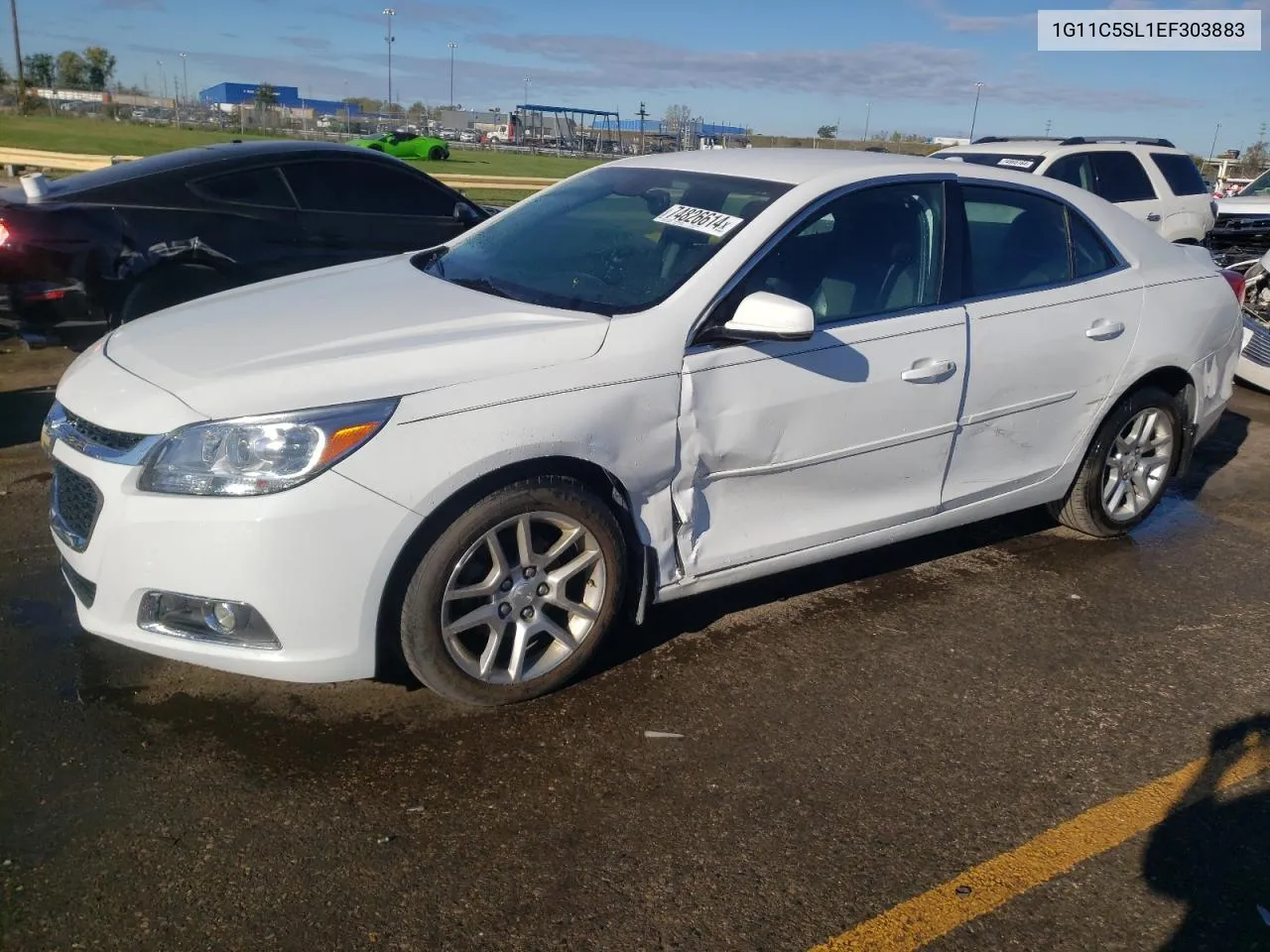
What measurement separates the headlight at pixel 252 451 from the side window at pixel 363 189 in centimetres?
454

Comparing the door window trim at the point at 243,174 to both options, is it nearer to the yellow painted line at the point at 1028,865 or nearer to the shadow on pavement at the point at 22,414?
the shadow on pavement at the point at 22,414

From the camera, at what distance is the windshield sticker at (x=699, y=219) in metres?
3.73

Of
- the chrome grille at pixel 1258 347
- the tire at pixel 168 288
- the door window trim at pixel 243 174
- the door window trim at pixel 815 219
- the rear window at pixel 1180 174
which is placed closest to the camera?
the door window trim at pixel 815 219

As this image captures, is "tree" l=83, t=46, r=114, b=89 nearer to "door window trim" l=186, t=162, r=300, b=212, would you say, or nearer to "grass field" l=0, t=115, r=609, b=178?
"grass field" l=0, t=115, r=609, b=178

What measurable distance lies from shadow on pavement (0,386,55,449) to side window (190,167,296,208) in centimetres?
156

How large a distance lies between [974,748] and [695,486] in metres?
1.17

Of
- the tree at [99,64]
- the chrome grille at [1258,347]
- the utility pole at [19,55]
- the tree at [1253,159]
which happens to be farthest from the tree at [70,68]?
the chrome grille at [1258,347]

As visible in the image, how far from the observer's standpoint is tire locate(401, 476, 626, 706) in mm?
3080

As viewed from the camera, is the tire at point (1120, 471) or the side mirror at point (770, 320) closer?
the side mirror at point (770, 320)

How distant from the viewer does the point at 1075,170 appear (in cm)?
1039

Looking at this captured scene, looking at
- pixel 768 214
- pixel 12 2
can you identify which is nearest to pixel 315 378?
pixel 768 214

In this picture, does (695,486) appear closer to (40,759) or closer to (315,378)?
(315,378)

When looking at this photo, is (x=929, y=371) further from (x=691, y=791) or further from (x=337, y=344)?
(x=337, y=344)

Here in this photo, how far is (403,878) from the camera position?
259 cm
